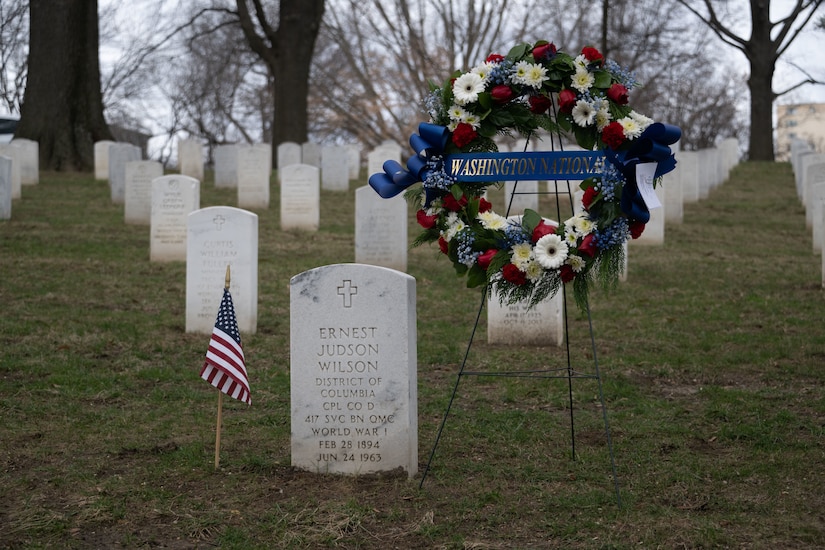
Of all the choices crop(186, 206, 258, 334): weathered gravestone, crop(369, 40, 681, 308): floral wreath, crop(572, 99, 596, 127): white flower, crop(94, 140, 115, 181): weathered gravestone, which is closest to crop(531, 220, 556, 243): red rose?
crop(369, 40, 681, 308): floral wreath

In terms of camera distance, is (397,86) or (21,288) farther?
(397,86)

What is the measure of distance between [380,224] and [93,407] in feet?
19.5

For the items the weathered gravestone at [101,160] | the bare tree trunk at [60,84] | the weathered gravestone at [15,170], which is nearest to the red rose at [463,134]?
the weathered gravestone at [15,170]

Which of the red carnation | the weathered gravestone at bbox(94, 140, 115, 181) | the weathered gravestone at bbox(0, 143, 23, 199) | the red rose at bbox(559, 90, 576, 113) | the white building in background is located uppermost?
the white building in background

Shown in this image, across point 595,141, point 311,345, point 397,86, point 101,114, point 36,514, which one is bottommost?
point 36,514

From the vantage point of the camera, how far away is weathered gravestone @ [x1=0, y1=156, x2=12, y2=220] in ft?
48.7

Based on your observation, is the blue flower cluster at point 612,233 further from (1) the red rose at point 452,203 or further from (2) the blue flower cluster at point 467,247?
(1) the red rose at point 452,203

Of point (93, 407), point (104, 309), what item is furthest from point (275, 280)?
point (93, 407)

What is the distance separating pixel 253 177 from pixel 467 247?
13.3 metres

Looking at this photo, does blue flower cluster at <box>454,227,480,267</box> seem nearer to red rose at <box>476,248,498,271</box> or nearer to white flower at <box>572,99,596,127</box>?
red rose at <box>476,248,498,271</box>

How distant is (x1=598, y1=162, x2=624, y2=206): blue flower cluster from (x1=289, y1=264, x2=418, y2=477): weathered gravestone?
44.0 inches

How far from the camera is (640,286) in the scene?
1170 centimetres

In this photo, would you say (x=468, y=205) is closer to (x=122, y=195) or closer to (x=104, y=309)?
(x=104, y=309)

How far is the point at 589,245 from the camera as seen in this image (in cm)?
504
